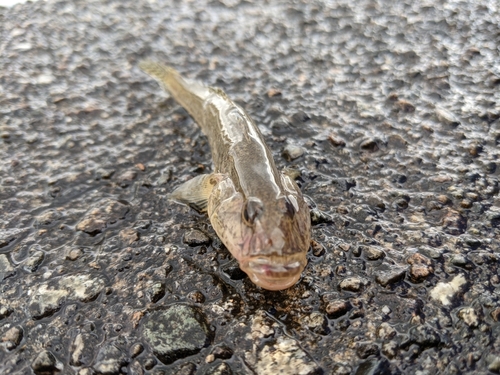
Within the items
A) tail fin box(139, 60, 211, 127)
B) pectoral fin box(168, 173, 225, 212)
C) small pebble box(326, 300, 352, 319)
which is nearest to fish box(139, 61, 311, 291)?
pectoral fin box(168, 173, 225, 212)

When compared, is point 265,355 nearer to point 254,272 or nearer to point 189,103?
point 254,272

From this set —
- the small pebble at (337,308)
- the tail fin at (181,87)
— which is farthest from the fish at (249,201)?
the small pebble at (337,308)

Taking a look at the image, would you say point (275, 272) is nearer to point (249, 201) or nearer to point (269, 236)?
point (269, 236)

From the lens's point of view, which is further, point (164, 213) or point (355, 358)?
point (164, 213)

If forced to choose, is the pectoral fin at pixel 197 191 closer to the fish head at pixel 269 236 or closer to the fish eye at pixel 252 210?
the fish head at pixel 269 236

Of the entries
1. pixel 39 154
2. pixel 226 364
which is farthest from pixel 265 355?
pixel 39 154

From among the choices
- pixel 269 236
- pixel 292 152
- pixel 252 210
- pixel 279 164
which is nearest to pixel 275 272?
pixel 269 236

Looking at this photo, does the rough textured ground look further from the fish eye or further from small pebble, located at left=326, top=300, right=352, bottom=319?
the fish eye
